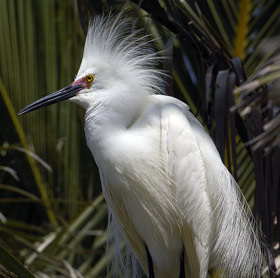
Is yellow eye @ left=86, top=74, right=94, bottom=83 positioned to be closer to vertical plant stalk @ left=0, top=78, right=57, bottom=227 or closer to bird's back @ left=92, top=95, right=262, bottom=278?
bird's back @ left=92, top=95, right=262, bottom=278

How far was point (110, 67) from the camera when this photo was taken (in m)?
2.11

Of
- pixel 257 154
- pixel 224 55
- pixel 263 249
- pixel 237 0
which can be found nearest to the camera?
Answer: pixel 257 154

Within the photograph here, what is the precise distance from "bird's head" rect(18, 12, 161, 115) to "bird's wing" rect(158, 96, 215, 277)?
21 cm

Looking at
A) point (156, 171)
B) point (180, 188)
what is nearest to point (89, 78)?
point (156, 171)

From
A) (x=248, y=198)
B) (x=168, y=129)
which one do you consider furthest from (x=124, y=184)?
(x=248, y=198)

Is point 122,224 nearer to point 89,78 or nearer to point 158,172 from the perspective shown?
point 158,172

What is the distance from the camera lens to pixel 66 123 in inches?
116

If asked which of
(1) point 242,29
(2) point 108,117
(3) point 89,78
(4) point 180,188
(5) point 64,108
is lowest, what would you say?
(4) point 180,188

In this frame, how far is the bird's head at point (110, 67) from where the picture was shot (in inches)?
81.1

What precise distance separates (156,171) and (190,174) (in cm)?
14

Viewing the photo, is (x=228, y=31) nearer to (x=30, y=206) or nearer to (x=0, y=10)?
(x=0, y=10)

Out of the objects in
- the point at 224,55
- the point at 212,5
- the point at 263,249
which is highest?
the point at 212,5

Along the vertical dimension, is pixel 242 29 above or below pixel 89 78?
above

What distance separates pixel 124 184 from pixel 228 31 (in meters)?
0.83
